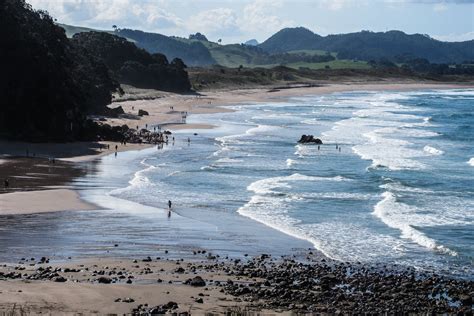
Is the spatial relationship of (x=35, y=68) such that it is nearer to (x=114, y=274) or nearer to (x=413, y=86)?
(x=114, y=274)

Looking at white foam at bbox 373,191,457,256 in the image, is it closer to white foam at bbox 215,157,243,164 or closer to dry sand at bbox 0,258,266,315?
→ dry sand at bbox 0,258,266,315

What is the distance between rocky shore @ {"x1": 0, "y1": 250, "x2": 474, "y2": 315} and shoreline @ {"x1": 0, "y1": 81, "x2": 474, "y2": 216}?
32.2 ft

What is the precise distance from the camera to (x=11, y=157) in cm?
4509

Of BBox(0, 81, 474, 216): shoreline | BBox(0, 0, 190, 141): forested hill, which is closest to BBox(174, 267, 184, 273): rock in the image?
BBox(0, 81, 474, 216): shoreline

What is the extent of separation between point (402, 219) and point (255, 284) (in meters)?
13.0

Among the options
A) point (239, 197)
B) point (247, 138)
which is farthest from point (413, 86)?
point (239, 197)

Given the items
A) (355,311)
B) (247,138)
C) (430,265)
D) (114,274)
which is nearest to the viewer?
(355,311)

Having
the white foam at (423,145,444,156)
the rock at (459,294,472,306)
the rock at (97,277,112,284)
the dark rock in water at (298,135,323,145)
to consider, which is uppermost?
the dark rock in water at (298,135,323,145)

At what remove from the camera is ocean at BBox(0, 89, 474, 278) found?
26.5 m

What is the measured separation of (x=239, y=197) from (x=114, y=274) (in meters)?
15.7

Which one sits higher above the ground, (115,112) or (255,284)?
(115,112)

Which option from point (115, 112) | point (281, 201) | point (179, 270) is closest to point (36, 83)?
point (115, 112)

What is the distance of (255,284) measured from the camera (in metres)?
21.0

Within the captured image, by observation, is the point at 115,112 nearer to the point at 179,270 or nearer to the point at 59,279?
the point at 179,270
